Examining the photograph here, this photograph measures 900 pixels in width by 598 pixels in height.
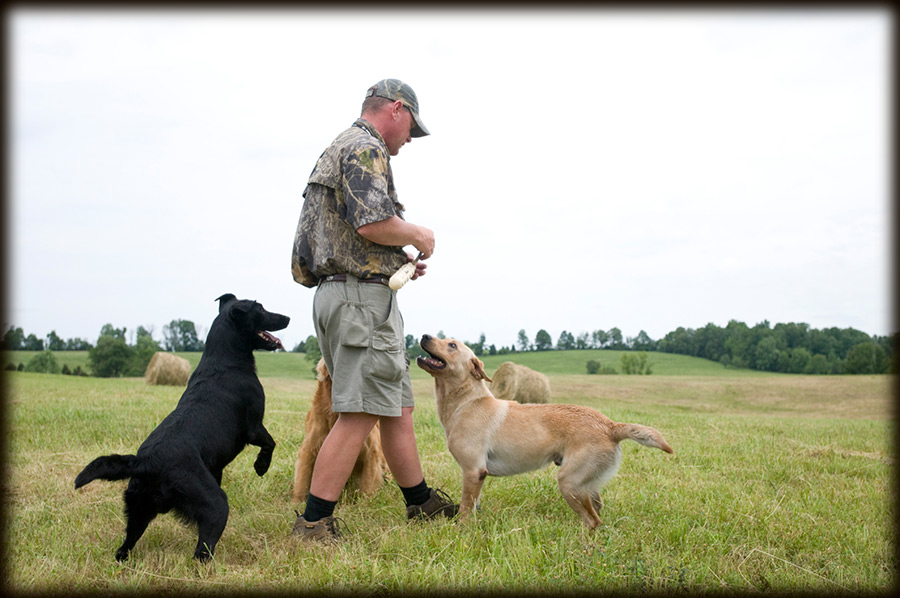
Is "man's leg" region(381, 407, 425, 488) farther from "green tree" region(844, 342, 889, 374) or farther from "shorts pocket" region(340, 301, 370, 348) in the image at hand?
"green tree" region(844, 342, 889, 374)

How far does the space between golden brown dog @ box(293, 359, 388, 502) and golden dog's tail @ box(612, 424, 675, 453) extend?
196 cm

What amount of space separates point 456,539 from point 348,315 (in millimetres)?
1563

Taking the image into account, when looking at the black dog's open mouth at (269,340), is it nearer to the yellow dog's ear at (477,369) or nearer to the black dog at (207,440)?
the black dog at (207,440)

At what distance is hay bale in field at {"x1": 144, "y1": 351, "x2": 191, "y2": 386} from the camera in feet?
70.4

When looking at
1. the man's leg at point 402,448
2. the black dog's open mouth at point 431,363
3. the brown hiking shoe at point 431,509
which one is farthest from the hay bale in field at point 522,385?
the man's leg at point 402,448

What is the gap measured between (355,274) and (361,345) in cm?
47

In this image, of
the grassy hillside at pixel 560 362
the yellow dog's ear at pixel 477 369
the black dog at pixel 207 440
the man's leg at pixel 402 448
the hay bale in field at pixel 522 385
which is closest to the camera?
the black dog at pixel 207 440

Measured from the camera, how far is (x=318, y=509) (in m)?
4.07

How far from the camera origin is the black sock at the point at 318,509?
13.4ft

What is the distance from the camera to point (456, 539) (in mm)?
3867

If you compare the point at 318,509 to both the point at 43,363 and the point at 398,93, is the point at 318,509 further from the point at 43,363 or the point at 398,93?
the point at 43,363

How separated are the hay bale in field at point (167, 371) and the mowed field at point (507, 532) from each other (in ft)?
45.5

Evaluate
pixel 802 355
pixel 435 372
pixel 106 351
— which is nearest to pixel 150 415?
pixel 435 372

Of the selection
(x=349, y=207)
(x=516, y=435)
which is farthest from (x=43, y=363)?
(x=349, y=207)
